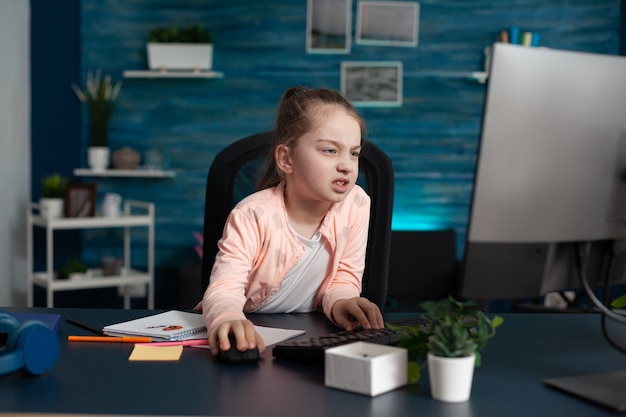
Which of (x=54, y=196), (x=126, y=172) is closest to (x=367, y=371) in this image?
(x=54, y=196)

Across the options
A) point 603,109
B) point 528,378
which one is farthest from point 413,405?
point 603,109

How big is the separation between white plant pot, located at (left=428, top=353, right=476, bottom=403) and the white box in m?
0.06

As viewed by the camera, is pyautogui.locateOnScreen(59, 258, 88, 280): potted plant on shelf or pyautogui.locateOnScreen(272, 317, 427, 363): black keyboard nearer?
pyautogui.locateOnScreen(272, 317, 427, 363): black keyboard

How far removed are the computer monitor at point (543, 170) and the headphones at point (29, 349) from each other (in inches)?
22.4

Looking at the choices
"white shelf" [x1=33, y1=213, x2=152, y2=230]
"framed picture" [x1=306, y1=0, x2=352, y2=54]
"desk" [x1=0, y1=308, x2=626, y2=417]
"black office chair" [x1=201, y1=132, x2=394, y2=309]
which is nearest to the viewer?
"desk" [x1=0, y1=308, x2=626, y2=417]

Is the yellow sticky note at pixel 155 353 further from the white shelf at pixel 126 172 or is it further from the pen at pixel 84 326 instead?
the white shelf at pixel 126 172

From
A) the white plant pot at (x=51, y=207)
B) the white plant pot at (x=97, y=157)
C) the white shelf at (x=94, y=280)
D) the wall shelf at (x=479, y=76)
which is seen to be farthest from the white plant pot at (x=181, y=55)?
the wall shelf at (x=479, y=76)

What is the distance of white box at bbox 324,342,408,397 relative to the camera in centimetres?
101

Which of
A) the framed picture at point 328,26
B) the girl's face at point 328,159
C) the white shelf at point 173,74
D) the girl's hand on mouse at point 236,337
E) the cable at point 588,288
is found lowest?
the girl's hand on mouse at point 236,337

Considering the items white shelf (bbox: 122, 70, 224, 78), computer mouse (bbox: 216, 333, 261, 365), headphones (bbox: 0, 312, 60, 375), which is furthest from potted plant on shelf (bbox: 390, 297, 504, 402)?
white shelf (bbox: 122, 70, 224, 78)

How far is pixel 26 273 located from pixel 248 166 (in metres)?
2.92

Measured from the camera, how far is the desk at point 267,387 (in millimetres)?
953

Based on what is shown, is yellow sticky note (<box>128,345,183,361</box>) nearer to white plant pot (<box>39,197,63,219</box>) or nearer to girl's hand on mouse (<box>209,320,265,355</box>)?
girl's hand on mouse (<box>209,320,265,355</box>)

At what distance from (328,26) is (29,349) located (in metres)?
3.58
